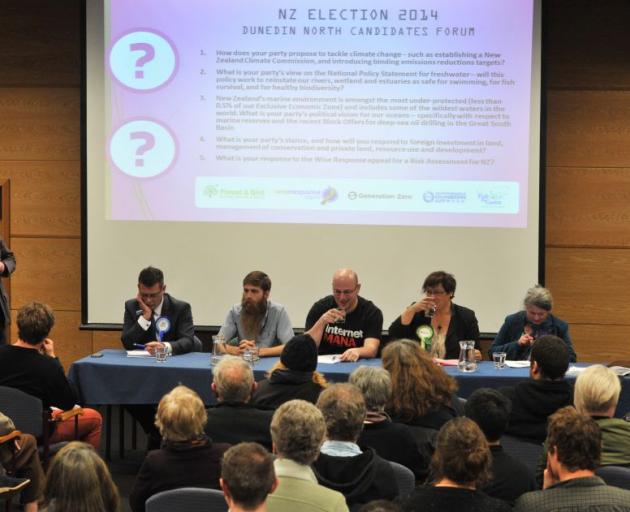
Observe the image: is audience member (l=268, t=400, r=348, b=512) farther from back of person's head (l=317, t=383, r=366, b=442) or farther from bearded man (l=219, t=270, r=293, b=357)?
bearded man (l=219, t=270, r=293, b=357)

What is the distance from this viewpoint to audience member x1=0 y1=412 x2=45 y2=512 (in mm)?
3557

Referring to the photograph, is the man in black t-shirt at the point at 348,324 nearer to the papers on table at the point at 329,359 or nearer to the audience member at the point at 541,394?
the papers on table at the point at 329,359

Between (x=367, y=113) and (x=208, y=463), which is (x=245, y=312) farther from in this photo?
(x=208, y=463)

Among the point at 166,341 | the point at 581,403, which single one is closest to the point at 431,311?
the point at 166,341

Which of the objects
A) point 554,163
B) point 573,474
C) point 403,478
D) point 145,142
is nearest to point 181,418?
point 403,478

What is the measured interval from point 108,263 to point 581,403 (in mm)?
3931

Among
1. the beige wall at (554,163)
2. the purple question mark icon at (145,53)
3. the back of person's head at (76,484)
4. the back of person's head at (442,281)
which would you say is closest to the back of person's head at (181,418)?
the back of person's head at (76,484)

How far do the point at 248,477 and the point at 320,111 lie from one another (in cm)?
414

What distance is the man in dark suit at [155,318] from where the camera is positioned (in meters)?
5.00

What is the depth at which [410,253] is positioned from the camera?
6062 mm

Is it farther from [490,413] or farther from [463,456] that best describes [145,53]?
[463,456]

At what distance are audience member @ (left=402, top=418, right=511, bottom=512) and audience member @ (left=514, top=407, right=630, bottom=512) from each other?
162 mm

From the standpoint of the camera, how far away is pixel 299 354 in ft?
12.0

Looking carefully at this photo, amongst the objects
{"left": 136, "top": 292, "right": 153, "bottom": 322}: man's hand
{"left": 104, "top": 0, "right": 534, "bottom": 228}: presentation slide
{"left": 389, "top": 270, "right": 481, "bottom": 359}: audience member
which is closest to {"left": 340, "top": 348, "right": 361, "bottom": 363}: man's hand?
{"left": 389, "top": 270, "right": 481, "bottom": 359}: audience member
